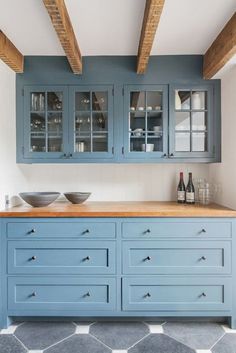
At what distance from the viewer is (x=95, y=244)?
87.0 inches

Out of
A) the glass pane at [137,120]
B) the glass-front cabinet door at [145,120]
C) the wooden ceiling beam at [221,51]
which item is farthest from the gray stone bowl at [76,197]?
the wooden ceiling beam at [221,51]

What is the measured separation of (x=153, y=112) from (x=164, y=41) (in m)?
0.61

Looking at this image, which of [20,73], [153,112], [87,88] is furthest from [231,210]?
[20,73]

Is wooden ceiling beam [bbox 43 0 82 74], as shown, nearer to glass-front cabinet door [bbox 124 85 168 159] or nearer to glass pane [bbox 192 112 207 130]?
glass-front cabinet door [bbox 124 85 168 159]

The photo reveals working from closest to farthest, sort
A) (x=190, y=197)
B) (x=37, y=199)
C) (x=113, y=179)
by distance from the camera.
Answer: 1. (x=37, y=199)
2. (x=190, y=197)
3. (x=113, y=179)

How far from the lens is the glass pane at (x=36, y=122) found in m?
2.55

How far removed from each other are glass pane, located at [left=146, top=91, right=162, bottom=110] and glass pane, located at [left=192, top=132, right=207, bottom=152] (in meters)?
0.44

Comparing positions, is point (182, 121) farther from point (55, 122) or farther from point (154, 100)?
point (55, 122)

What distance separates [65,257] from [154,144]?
132 centimetres

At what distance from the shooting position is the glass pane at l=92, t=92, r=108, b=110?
2.54 m

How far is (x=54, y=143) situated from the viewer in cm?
257

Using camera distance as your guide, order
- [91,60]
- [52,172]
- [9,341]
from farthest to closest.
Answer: [52,172]
[91,60]
[9,341]

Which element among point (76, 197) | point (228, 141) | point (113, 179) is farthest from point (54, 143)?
point (228, 141)

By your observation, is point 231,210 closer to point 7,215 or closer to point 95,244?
point 95,244
